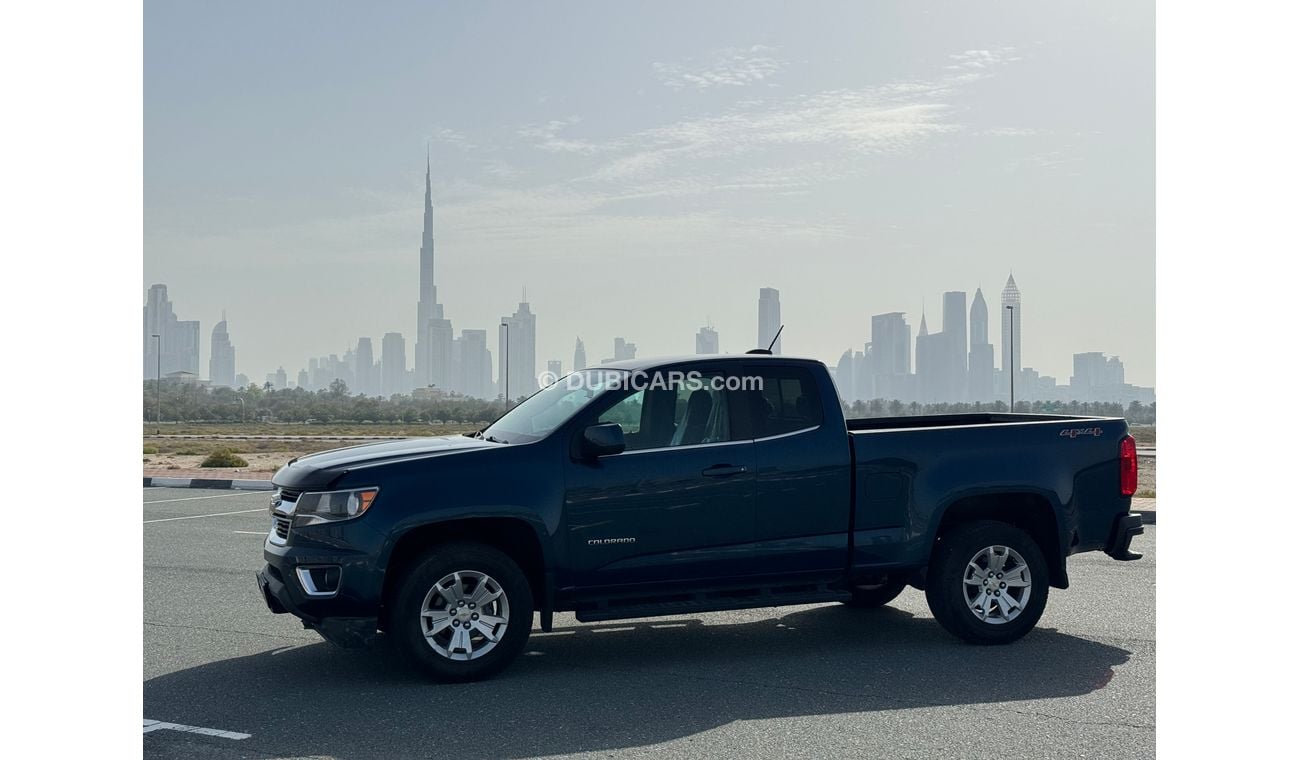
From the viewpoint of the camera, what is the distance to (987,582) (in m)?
8.13

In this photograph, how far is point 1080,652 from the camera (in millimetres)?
7863

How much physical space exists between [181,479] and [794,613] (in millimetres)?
18944

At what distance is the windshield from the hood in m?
0.21

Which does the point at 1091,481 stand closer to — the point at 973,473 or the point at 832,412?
the point at 973,473

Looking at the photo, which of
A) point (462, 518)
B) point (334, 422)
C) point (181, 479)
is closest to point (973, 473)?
point (462, 518)

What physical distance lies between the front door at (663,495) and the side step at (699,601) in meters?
0.14

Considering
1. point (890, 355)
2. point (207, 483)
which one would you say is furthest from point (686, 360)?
point (890, 355)

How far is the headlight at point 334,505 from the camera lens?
6969mm

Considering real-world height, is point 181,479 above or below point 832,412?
below

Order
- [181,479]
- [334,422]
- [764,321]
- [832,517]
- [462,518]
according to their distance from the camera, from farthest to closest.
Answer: [334,422] → [764,321] → [181,479] → [832,517] → [462,518]

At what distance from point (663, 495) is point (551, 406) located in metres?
1.07

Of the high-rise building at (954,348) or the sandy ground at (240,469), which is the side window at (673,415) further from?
the high-rise building at (954,348)

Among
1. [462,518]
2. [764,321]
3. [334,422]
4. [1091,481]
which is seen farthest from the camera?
[334,422]

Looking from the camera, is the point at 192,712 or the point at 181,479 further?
the point at 181,479
